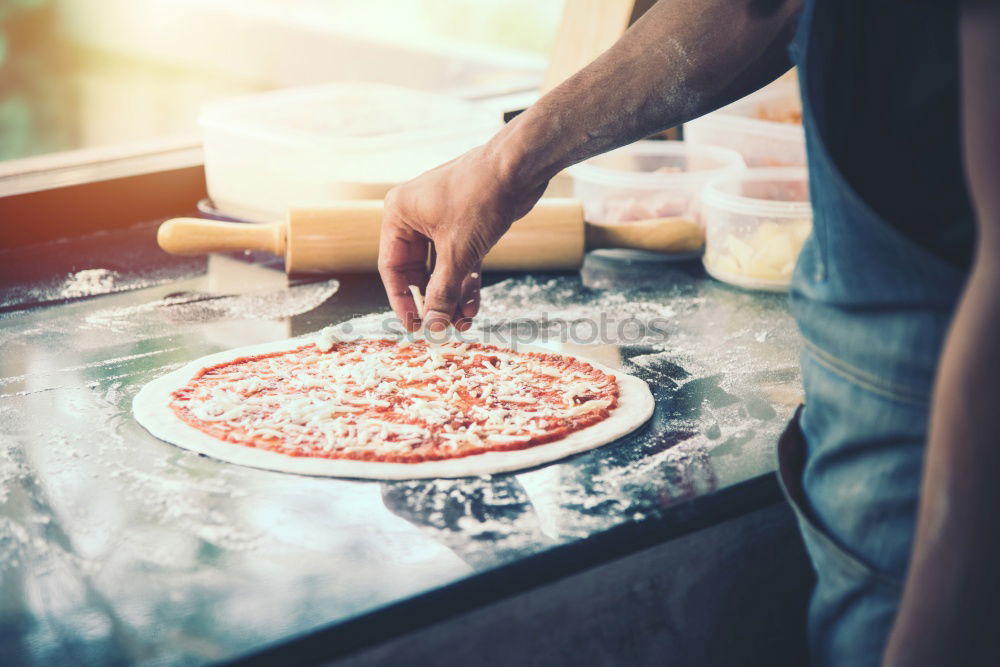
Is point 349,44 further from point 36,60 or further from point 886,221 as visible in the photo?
point 886,221

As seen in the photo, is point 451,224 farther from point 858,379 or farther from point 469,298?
point 858,379

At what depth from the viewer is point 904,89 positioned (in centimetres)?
A: 79

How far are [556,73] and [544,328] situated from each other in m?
0.91

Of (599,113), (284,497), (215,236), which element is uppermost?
(599,113)

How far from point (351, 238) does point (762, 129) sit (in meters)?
0.99

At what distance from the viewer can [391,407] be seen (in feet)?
4.38

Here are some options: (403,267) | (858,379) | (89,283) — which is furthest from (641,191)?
(858,379)

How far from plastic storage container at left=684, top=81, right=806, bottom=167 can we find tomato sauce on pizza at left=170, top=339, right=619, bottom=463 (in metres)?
0.94

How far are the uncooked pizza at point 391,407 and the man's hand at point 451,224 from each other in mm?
105

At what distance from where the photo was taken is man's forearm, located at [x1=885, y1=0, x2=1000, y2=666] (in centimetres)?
60

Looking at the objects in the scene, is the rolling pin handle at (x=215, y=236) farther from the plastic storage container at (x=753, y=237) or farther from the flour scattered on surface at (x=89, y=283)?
the plastic storage container at (x=753, y=237)

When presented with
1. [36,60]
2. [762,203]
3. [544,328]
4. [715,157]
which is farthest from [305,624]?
[36,60]

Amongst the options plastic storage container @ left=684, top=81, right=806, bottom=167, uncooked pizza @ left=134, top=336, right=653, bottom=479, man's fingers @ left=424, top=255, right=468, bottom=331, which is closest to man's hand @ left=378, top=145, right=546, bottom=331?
man's fingers @ left=424, top=255, right=468, bottom=331

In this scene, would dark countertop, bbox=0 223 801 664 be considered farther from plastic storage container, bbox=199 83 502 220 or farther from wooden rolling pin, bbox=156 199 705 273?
plastic storage container, bbox=199 83 502 220
